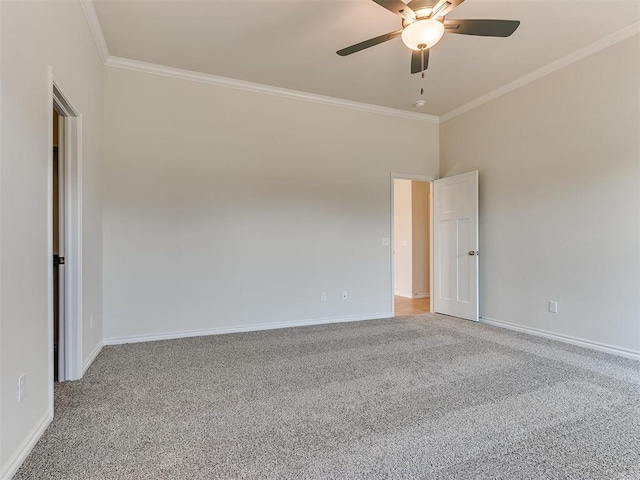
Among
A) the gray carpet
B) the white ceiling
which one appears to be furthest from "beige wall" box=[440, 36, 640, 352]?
the gray carpet

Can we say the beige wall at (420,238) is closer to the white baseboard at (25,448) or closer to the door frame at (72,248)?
the door frame at (72,248)

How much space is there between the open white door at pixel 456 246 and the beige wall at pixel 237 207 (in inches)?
30.2

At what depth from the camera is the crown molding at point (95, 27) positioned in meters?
2.60

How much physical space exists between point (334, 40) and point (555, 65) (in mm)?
2424

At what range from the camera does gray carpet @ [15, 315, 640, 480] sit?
1570mm

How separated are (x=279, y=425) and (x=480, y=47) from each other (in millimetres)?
3697

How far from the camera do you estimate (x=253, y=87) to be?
4027mm

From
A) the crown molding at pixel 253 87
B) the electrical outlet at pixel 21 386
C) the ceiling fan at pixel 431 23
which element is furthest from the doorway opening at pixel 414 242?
the electrical outlet at pixel 21 386

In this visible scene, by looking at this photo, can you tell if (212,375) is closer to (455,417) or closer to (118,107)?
(455,417)

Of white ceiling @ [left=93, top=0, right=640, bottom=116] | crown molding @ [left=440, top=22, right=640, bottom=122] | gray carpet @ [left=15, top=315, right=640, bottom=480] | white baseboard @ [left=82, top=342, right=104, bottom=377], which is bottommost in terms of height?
gray carpet @ [left=15, top=315, right=640, bottom=480]

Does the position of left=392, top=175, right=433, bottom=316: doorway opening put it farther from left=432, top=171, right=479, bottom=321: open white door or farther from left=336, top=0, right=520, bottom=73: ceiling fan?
left=336, top=0, right=520, bottom=73: ceiling fan

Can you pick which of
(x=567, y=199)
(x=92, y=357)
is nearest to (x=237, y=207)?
(x=92, y=357)

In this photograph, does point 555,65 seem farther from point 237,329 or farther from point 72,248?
point 72,248

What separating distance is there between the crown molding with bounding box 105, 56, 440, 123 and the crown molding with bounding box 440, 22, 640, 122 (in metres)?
0.66
